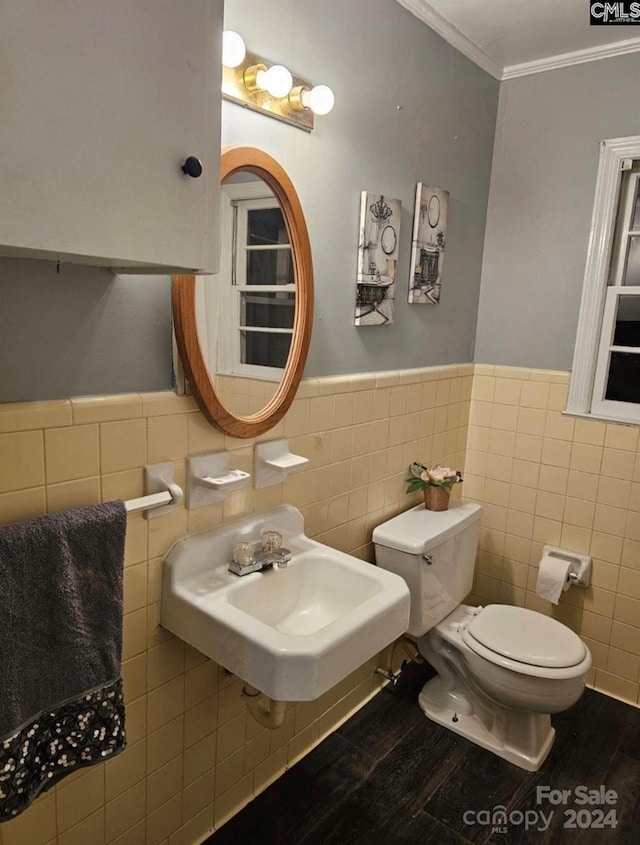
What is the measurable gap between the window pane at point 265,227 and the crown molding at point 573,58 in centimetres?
147

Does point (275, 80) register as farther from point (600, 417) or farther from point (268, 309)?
point (600, 417)

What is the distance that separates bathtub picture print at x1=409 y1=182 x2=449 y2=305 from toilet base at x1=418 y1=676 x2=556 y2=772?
152 centimetres

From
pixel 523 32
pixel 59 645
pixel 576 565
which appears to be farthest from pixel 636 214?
pixel 59 645

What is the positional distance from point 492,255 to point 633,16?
0.90m

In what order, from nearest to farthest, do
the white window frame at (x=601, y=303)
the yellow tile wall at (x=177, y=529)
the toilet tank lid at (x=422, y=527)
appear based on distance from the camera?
the yellow tile wall at (x=177, y=529) → the toilet tank lid at (x=422, y=527) → the white window frame at (x=601, y=303)

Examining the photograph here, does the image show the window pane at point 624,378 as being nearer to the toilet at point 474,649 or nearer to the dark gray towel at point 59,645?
the toilet at point 474,649

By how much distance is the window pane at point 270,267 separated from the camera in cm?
145

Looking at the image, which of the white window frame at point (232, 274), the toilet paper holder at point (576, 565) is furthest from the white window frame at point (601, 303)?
the white window frame at point (232, 274)

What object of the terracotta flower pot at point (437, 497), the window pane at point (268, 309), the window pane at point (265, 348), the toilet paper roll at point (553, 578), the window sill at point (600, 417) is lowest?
the toilet paper roll at point (553, 578)

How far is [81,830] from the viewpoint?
1.28 metres

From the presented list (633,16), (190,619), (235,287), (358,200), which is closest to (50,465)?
(190,619)

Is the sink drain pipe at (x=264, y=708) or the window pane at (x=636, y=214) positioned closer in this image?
the sink drain pipe at (x=264, y=708)

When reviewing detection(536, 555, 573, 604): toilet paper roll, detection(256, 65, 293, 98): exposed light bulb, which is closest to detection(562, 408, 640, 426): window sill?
detection(536, 555, 573, 604): toilet paper roll

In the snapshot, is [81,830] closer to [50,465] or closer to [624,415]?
[50,465]
